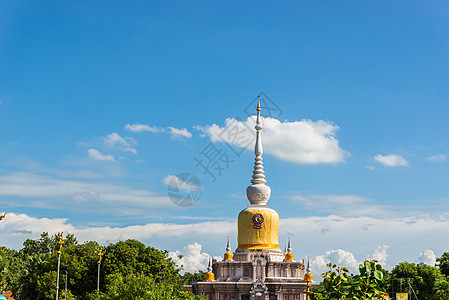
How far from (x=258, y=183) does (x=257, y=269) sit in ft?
46.5

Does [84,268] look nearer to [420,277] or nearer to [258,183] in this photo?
[258,183]

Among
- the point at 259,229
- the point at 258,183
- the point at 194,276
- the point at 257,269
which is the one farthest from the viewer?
the point at 194,276

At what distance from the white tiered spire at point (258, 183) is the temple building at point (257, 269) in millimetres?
1277

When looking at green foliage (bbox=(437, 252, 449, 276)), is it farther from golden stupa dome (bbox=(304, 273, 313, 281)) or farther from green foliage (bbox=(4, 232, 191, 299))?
green foliage (bbox=(4, 232, 191, 299))

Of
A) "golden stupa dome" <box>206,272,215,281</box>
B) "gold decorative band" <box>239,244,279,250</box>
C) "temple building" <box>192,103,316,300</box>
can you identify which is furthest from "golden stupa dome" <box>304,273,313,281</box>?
"golden stupa dome" <box>206,272,215,281</box>

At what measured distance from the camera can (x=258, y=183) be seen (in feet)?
269

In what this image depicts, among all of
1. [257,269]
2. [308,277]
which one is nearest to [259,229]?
[257,269]

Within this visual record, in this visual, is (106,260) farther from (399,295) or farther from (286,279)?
(399,295)

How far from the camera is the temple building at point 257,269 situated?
72.1 m

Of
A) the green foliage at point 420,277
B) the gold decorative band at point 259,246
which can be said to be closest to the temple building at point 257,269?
the gold decorative band at point 259,246

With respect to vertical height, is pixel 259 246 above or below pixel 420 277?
above

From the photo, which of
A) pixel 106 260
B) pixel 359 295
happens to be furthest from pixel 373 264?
pixel 106 260

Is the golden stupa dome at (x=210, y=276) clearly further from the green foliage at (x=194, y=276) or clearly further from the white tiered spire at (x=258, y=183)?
the green foliage at (x=194, y=276)

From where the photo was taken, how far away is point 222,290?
72500mm
